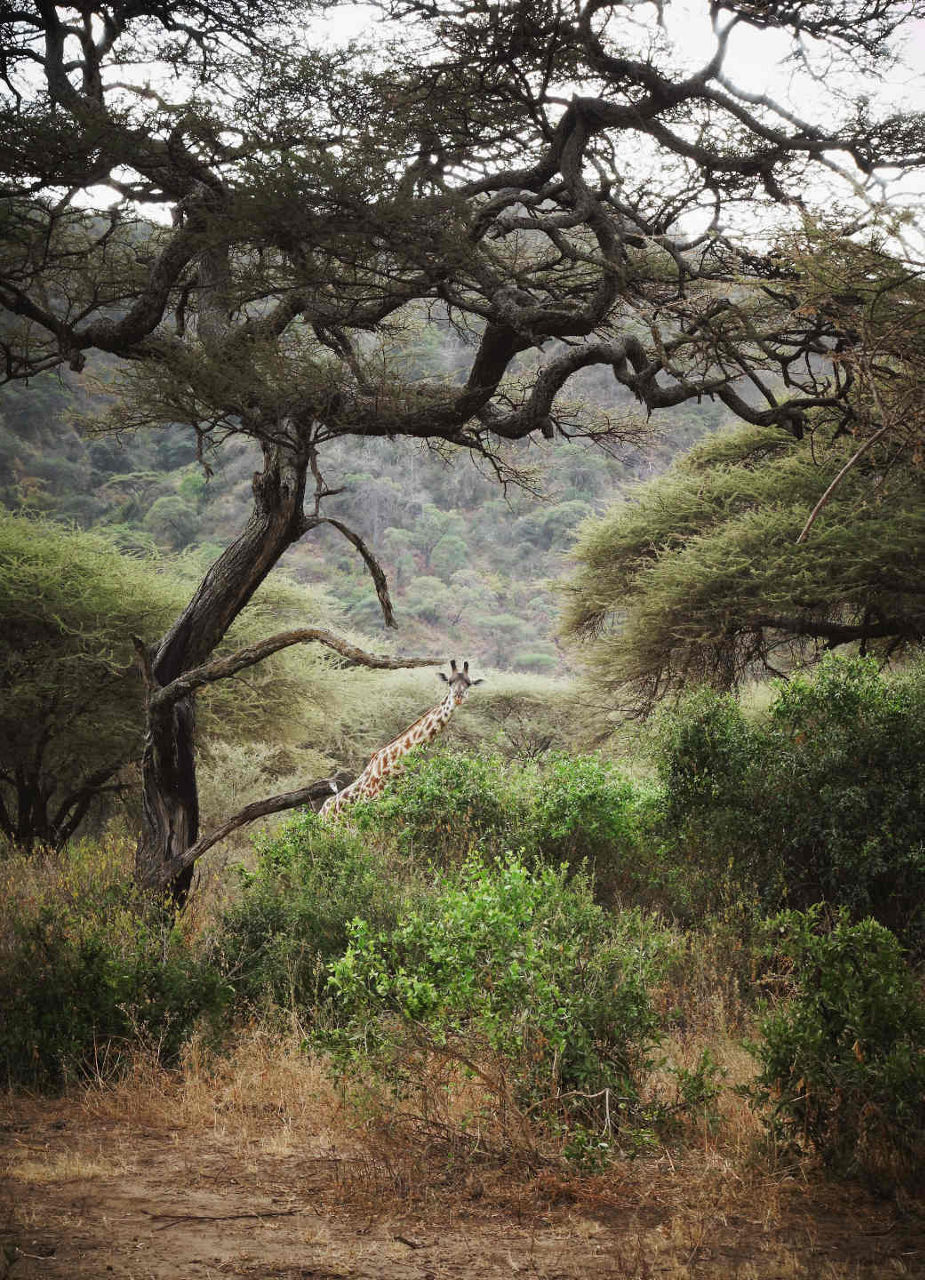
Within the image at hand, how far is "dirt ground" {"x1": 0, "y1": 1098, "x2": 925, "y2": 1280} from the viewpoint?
2.69 m

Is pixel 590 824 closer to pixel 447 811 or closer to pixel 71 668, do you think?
pixel 447 811

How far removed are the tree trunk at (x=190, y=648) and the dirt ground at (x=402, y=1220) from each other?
9.73 feet

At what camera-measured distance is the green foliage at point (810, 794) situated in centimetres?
600

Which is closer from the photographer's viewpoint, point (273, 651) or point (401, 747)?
point (273, 651)

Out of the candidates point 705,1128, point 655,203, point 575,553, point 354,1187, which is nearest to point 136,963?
point 354,1187

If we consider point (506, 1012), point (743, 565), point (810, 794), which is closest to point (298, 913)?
point (506, 1012)

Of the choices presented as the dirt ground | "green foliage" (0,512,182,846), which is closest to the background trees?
"green foliage" (0,512,182,846)

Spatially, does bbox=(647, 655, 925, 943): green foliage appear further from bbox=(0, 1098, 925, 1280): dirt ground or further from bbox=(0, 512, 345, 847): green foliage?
bbox=(0, 512, 345, 847): green foliage

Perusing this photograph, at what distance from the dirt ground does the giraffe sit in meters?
4.84

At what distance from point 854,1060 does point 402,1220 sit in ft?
4.78

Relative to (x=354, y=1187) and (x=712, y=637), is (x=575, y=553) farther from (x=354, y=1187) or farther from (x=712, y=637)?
(x=354, y=1187)

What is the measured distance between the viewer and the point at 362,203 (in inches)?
215

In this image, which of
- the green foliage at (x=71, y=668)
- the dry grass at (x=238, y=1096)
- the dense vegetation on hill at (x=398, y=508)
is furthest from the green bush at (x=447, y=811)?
the dense vegetation on hill at (x=398, y=508)

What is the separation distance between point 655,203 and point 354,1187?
6.16 metres
